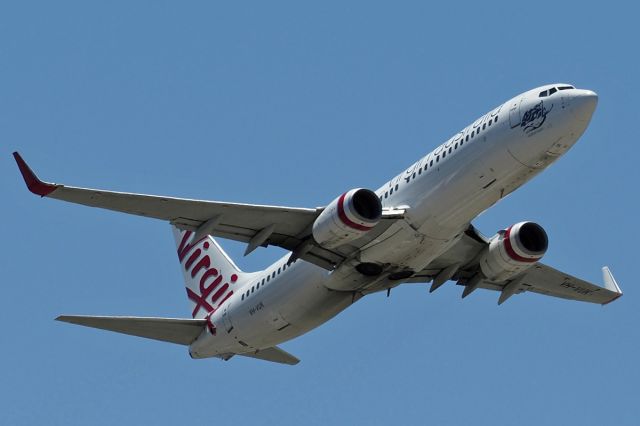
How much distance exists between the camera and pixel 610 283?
195 ft

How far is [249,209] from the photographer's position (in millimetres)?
48625

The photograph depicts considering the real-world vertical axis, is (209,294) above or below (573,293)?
above

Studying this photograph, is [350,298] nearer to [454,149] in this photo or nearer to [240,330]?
[240,330]

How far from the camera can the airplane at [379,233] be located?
46.2 meters

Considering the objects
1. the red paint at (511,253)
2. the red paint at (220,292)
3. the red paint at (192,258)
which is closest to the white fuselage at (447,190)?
the red paint at (511,253)

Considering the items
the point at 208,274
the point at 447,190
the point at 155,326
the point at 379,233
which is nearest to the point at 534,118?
the point at 447,190

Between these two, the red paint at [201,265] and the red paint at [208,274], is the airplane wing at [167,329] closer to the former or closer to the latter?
the red paint at [208,274]

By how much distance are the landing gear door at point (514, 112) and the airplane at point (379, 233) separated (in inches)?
1.7

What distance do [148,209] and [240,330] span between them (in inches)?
358

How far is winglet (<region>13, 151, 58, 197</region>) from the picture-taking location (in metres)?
44.0

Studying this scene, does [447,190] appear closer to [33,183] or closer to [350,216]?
[350,216]

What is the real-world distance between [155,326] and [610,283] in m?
20.4

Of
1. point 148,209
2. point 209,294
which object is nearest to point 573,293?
point 209,294

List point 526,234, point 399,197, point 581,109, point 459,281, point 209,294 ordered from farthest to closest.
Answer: point 209,294, point 459,281, point 526,234, point 399,197, point 581,109
